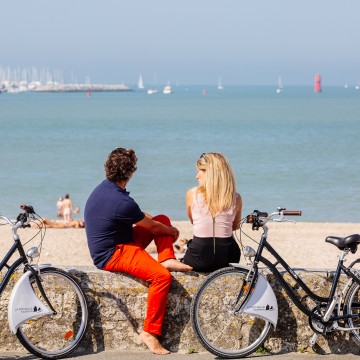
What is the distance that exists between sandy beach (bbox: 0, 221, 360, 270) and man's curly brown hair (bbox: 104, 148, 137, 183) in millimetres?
8712

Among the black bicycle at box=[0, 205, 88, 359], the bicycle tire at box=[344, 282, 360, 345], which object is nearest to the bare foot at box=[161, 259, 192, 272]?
the black bicycle at box=[0, 205, 88, 359]

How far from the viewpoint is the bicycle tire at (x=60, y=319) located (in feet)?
17.8

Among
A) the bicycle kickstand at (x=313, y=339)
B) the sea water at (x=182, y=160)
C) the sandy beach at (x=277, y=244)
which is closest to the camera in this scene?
the bicycle kickstand at (x=313, y=339)

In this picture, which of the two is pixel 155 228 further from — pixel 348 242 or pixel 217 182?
pixel 348 242

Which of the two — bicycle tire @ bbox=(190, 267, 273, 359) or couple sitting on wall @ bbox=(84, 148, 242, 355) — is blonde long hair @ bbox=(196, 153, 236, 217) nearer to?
couple sitting on wall @ bbox=(84, 148, 242, 355)

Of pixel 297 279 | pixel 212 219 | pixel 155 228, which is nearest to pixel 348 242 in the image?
pixel 297 279

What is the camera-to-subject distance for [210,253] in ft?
18.0

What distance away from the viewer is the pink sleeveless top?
216 inches

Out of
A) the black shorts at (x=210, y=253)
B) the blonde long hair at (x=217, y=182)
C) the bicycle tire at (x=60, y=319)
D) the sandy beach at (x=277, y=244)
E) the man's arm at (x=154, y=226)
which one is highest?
the blonde long hair at (x=217, y=182)

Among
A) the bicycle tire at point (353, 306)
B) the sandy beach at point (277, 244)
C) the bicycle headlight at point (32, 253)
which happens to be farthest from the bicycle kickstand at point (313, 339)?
the sandy beach at point (277, 244)

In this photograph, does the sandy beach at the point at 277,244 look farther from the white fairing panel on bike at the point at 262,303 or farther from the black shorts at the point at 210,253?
the white fairing panel on bike at the point at 262,303

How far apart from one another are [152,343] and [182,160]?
45.7 meters

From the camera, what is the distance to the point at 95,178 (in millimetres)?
43000

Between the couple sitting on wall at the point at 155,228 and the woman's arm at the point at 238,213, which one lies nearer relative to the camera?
the couple sitting on wall at the point at 155,228
